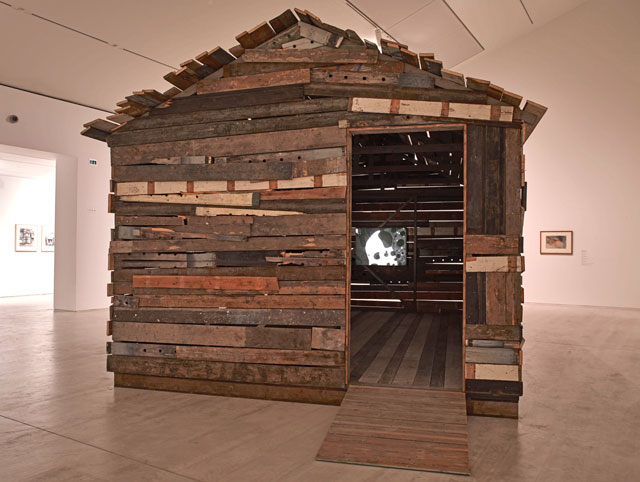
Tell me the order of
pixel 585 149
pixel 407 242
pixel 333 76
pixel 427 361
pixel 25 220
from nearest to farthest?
pixel 333 76 → pixel 427 361 → pixel 407 242 → pixel 585 149 → pixel 25 220

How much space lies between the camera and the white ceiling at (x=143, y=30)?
408 inches

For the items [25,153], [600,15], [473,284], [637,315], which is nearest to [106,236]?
[25,153]

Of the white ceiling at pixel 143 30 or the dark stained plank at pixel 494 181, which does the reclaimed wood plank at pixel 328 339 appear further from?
the white ceiling at pixel 143 30

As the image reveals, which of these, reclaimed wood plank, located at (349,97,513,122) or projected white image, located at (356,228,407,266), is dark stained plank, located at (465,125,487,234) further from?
projected white image, located at (356,228,407,266)

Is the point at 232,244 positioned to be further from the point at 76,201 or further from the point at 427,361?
the point at 76,201

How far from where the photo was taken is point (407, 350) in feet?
24.1

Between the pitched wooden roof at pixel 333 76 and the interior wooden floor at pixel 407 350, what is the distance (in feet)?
9.22

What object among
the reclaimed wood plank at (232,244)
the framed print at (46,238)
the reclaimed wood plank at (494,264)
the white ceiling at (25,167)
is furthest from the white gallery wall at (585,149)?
the framed print at (46,238)

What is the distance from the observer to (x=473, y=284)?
5309mm

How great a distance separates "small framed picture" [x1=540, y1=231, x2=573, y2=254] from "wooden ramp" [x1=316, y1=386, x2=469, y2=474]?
11.6 m

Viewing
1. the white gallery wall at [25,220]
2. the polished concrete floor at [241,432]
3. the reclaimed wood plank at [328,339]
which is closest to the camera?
the polished concrete floor at [241,432]

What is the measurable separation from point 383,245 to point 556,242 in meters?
6.74

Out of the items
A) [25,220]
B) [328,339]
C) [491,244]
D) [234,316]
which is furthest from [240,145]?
[25,220]

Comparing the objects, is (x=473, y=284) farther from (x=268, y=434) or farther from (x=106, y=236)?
(x=106, y=236)
